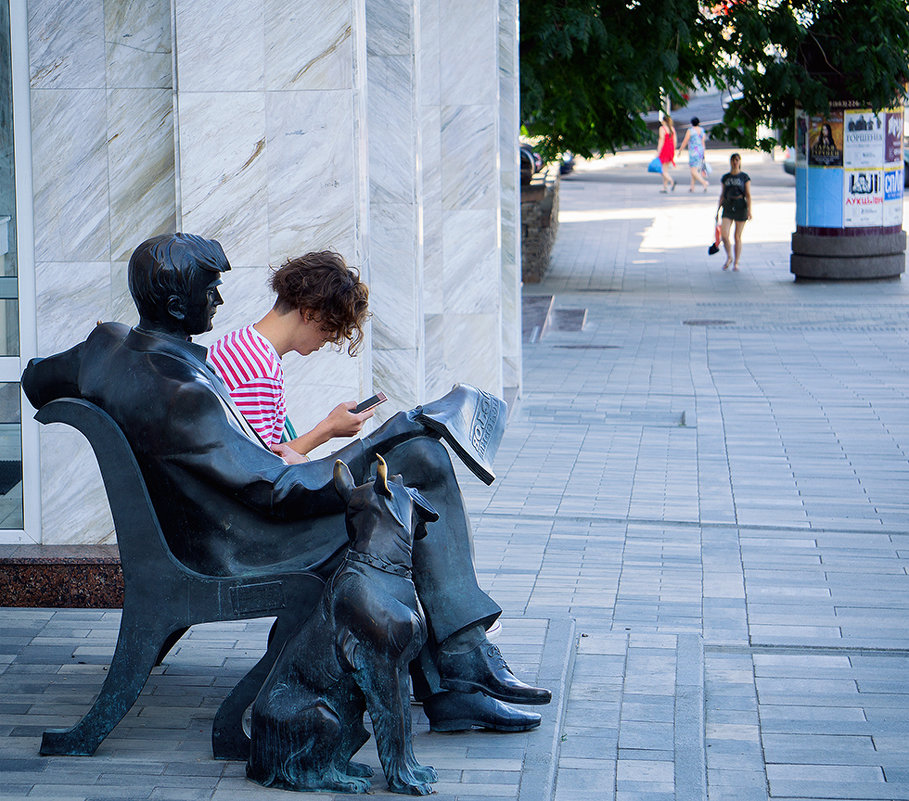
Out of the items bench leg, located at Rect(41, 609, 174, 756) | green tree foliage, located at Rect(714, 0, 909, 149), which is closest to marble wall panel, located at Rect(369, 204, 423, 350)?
bench leg, located at Rect(41, 609, 174, 756)

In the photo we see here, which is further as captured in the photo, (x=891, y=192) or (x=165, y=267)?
(x=891, y=192)

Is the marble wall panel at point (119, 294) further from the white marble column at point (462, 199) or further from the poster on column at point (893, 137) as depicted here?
the poster on column at point (893, 137)

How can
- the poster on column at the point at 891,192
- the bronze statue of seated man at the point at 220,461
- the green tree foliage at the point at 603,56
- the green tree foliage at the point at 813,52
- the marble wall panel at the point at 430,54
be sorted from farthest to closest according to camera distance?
the poster on column at the point at 891,192, the green tree foliage at the point at 813,52, the green tree foliage at the point at 603,56, the marble wall panel at the point at 430,54, the bronze statue of seated man at the point at 220,461

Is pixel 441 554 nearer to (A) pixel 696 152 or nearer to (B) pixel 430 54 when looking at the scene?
(B) pixel 430 54

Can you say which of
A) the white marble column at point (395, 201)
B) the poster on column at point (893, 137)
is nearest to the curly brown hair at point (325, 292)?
the white marble column at point (395, 201)

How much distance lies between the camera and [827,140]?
18484 millimetres

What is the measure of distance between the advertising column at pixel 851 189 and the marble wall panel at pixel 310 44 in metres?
14.1

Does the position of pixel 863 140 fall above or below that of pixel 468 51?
below

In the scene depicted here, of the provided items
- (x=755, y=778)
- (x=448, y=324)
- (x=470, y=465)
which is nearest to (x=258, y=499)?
(x=470, y=465)

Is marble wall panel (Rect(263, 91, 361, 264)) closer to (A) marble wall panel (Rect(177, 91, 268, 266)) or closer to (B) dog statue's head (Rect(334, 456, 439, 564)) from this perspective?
(A) marble wall panel (Rect(177, 91, 268, 266))

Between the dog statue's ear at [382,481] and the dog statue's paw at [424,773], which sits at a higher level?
the dog statue's ear at [382,481]

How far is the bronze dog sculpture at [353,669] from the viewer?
357 centimetres

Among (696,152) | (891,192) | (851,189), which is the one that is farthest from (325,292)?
(696,152)

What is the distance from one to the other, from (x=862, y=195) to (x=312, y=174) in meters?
14.2
